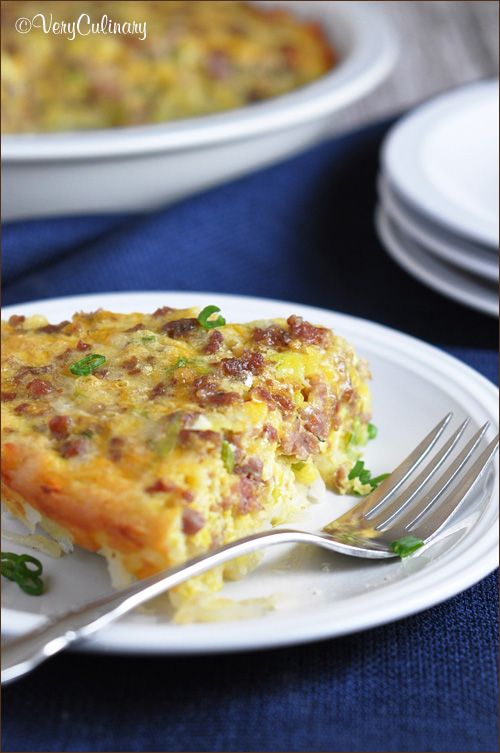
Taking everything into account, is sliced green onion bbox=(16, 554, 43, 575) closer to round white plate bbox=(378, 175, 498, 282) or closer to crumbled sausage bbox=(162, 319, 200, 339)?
crumbled sausage bbox=(162, 319, 200, 339)

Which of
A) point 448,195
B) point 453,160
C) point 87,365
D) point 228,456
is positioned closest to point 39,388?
point 87,365

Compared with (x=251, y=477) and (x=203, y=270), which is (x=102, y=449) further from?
(x=203, y=270)

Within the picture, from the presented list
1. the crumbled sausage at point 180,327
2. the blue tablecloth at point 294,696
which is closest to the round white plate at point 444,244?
the crumbled sausage at point 180,327

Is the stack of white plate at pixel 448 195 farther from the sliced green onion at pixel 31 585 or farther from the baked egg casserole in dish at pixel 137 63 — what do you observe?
the sliced green onion at pixel 31 585

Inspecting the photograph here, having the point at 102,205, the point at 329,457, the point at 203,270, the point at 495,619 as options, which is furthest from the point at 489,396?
the point at 102,205

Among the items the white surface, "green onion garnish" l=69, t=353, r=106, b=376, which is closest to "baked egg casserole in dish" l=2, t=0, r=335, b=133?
the white surface

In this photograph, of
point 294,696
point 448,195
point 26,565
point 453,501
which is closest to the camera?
point 294,696

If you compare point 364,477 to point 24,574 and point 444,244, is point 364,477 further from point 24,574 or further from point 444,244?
point 444,244
